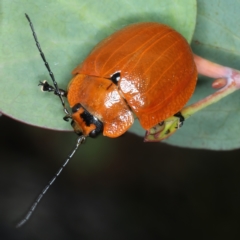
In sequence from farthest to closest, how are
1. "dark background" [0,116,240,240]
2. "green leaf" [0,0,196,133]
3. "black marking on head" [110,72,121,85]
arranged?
"dark background" [0,116,240,240] → "black marking on head" [110,72,121,85] → "green leaf" [0,0,196,133]

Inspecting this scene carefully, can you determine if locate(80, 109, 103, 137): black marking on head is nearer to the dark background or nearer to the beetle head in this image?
the beetle head

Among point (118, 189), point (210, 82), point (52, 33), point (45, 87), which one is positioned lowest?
point (118, 189)

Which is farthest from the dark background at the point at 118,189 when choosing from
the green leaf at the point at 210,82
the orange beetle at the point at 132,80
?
the orange beetle at the point at 132,80

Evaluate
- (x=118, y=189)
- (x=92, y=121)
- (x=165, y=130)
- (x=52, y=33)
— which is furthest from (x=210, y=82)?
(x=118, y=189)

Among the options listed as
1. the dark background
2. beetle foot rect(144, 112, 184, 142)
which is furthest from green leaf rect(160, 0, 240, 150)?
the dark background

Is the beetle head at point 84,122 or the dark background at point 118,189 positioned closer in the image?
the beetle head at point 84,122

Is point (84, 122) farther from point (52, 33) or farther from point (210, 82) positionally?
point (210, 82)

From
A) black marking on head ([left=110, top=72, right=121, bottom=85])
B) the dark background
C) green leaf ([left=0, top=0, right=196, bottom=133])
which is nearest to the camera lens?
green leaf ([left=0, top=0, right=196, bottom=133])

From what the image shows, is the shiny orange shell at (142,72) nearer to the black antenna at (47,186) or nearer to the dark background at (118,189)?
the black antenna at (47,186)
